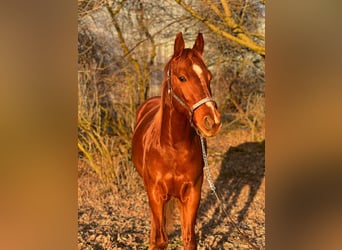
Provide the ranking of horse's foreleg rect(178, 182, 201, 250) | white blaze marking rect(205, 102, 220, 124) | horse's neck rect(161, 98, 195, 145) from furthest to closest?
horse's foreleg rect(178, 182, 201, 250), horse's neck rect(161, 98, 195, 145), white blaze marking rect(205, 102, 220, 124)

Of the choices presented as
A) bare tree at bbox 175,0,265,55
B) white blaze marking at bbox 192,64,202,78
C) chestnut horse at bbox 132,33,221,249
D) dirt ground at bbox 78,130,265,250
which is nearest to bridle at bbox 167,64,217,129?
chestnut horse at bbox 132,33,221,249

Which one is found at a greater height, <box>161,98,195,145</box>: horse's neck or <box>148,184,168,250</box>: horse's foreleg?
<box>161,98,195,145</box>: horse's neck

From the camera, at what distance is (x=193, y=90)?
4.83 feet

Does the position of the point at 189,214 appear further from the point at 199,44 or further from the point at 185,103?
the point at 199,44

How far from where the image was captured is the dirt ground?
2027mm

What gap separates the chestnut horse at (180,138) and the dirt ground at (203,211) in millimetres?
236

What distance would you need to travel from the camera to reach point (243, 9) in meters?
2.06

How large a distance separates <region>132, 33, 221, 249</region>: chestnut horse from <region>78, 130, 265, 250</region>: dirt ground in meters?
0.24

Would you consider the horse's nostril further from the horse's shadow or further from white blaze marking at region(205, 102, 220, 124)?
the horse's shadow
